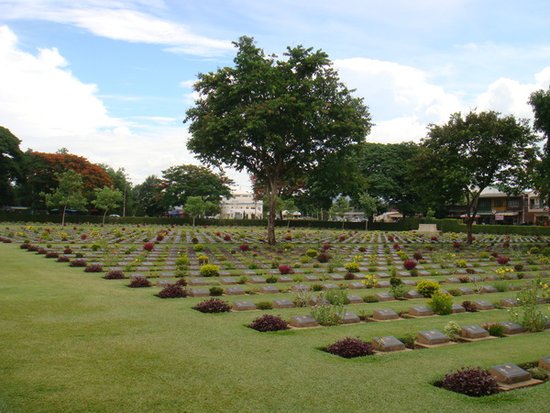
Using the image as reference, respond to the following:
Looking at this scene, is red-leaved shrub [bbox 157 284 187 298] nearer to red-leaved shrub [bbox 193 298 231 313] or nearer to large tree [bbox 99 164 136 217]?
red-leaved shrub [bbox 193 298 231 313]

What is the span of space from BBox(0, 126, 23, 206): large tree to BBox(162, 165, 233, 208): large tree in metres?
22.8

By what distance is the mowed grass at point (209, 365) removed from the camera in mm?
5578

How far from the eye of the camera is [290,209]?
235 feet

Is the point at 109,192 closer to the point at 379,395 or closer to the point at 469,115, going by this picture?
the point at 469,115

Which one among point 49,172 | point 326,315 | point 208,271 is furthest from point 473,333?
point 49,172

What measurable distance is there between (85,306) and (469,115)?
94.9 feet

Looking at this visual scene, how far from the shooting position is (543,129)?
3291 cm

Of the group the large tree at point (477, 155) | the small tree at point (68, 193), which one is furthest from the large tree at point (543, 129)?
the small tree at point (68, 193)

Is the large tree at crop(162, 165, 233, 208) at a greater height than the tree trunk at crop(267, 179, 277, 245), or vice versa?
the large tree at crop(162, 165, 233, 208)

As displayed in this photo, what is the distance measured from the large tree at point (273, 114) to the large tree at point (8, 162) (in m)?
38.2

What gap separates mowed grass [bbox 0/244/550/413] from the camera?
5578 millimetres

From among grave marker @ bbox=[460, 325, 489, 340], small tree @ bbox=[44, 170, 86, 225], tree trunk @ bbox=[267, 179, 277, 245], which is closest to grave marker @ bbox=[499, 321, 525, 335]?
grave marker @ bbox=[460, 325, 489, 340]

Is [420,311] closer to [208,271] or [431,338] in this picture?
[431,338]

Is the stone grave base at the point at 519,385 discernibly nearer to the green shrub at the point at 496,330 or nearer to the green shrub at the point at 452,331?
the green shrub at the point at 452,331
